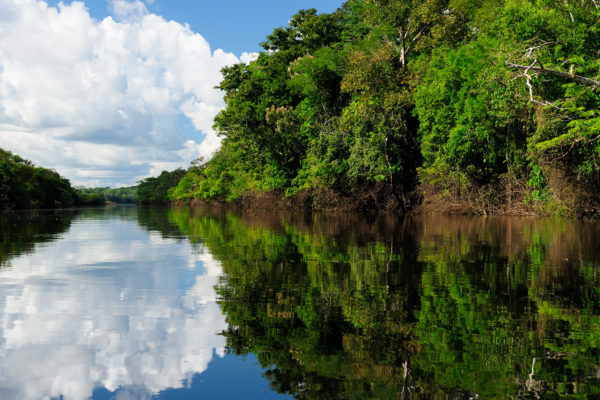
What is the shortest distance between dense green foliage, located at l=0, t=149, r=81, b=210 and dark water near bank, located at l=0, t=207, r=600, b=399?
202 ft

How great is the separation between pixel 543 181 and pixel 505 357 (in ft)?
65.9

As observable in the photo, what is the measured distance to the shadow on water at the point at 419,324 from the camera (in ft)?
8.87

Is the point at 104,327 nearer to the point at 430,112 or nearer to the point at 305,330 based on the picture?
the point at 305,330

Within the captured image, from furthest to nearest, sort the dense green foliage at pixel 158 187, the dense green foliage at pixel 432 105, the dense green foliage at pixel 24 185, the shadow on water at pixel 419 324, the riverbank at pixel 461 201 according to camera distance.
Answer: the dense green foliage at pixel 158 187
the dense green foliage at pixel 24 185
the riverbank at pixel 461 201
the dense green foliage at pixel 432 105
the shadow on water at pixel 419 324

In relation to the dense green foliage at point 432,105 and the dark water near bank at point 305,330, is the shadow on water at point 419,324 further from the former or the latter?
the dense green foliage at point 432,105

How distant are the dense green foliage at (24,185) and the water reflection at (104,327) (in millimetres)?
61310

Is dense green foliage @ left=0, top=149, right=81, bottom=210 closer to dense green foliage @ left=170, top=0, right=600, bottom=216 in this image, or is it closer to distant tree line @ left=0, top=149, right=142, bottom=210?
distant tree line @ left=0, top=149, right=142, bottom=210

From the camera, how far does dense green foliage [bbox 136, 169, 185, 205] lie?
114 m

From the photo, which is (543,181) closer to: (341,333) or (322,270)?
(322,270)

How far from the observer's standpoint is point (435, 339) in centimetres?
343

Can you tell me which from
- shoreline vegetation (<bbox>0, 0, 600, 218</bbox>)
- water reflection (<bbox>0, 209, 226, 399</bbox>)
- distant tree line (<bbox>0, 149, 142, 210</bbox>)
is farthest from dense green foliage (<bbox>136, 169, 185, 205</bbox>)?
water reflection (<bbox>0, 209, 226, 399</bbox>)

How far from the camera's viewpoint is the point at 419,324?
12.6 feet

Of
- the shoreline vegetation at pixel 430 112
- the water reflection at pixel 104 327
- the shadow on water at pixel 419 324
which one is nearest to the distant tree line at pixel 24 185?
the shoreline vegetation at pixel 430 112

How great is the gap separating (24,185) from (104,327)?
71.7 metres
